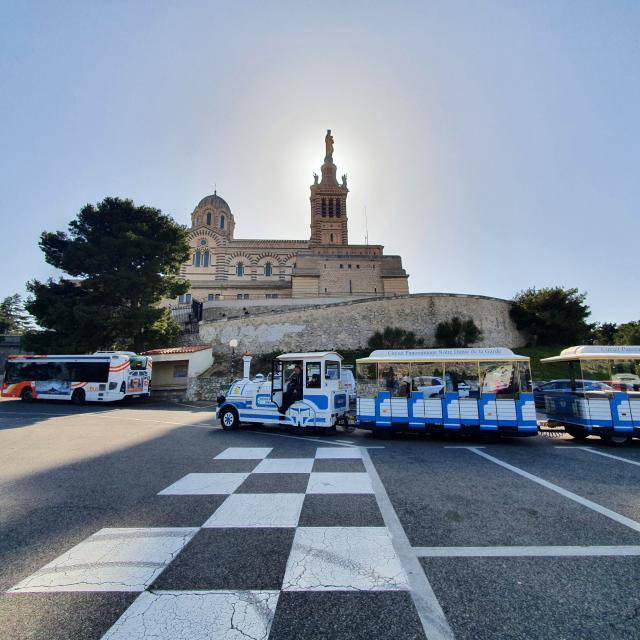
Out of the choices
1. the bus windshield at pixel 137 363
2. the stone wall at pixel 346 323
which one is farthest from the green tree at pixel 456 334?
the bus windshield at pixel 137 363

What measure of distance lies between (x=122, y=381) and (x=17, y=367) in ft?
25.7

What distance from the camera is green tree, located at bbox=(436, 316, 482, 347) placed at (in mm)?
29859

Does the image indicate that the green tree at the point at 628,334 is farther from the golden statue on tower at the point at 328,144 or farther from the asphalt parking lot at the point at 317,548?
the golden statue on tower at the point at 328,144

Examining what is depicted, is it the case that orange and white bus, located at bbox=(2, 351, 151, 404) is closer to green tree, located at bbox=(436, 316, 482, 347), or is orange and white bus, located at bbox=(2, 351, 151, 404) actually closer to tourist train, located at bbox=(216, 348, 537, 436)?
tourist train, located at bbox=(216, 348, 537, 436)

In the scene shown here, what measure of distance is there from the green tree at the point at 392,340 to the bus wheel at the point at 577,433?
60.9 ft

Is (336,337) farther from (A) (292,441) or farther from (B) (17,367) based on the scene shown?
(B) (17,367)

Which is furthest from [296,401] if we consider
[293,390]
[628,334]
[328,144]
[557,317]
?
[328,144]

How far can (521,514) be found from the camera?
462cm

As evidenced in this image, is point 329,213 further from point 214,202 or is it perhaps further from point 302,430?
point 302,430

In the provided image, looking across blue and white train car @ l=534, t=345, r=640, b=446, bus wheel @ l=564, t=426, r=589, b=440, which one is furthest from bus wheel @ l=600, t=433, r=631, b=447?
bus wheel @ l=564, t=426, r=589, b=440

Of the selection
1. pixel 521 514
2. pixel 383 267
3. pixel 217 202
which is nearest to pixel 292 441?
pixel 521 514

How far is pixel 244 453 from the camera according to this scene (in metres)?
8.16

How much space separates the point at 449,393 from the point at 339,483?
5387mm

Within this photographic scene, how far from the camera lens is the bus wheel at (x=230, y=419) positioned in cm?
1173
